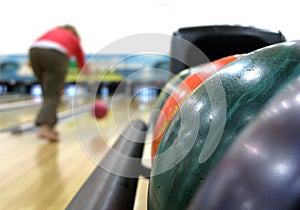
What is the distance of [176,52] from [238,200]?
0.92 meters

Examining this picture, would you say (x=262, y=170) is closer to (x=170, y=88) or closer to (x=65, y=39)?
(x=170, y=88)

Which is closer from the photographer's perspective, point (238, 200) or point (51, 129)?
point (238, 200)

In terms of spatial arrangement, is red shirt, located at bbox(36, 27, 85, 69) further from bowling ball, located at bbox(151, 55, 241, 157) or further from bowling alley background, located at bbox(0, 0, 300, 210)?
bowling ball, located at bbox(151, 55, 241, 157)

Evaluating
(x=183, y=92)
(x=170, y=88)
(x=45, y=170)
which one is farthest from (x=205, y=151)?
(x=45, y=170)

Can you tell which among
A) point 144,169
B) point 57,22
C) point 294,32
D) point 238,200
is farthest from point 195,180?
point 57,22

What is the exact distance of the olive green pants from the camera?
6.90 ft

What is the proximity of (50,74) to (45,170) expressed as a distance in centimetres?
93

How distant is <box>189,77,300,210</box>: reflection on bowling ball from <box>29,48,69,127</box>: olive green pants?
72.2 inches

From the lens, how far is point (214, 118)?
17.0 inches

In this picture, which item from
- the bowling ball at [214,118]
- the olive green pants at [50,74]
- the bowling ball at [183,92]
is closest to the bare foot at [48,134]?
the olive green pants at [50,74]

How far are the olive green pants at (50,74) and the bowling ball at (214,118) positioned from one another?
1.71 m

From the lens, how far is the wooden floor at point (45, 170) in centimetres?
101

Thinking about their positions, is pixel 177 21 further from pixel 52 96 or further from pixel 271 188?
pixel 271 188

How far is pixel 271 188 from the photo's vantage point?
35cm
